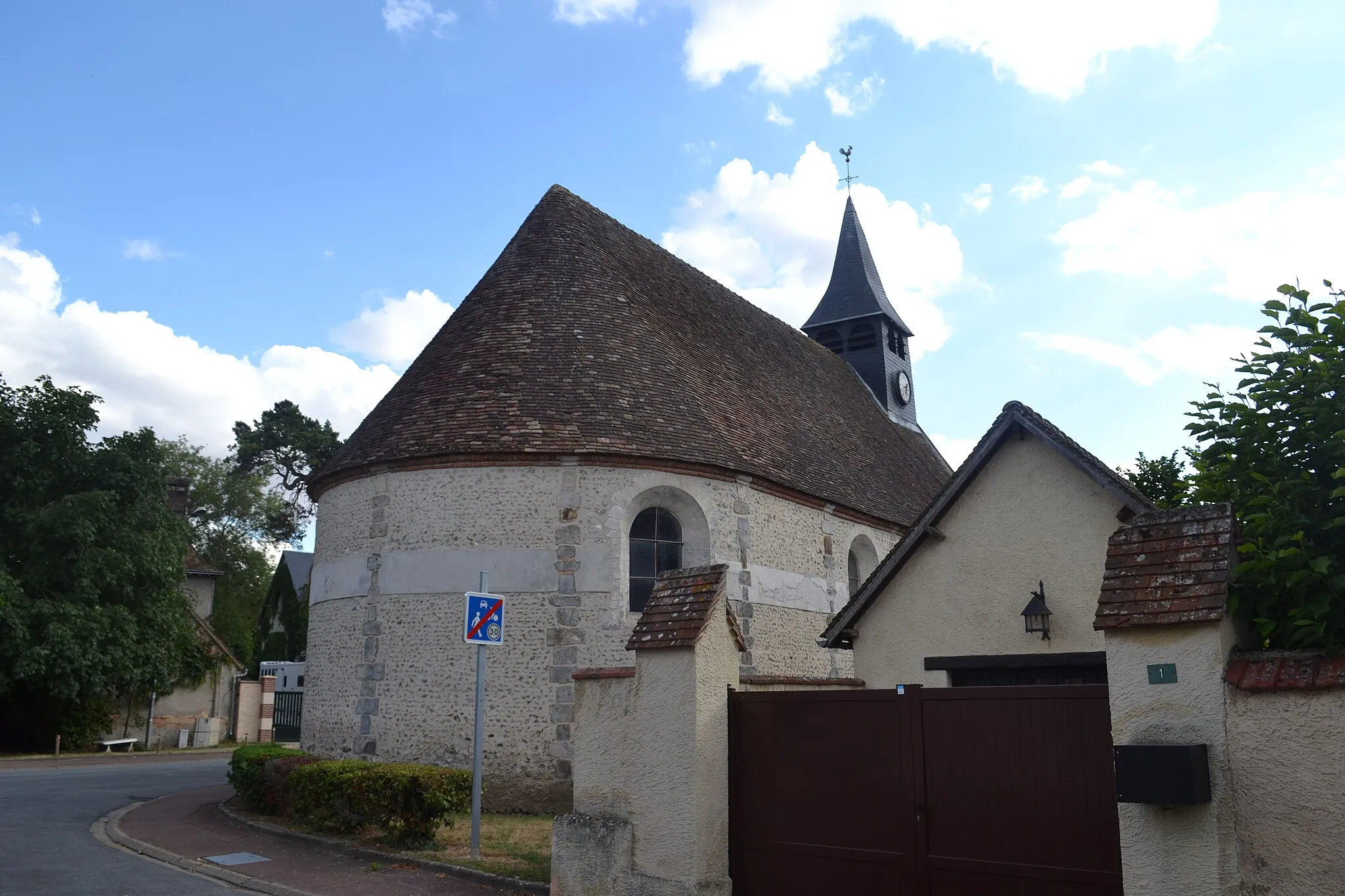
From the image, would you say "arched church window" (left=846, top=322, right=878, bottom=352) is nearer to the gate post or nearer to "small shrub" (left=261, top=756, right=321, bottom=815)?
the gate post

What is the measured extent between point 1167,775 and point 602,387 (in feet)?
34.9

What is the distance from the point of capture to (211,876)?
9.04 meters

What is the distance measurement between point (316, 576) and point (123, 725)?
14904 mm

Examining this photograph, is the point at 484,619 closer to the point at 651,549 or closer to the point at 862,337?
the point at 651,549

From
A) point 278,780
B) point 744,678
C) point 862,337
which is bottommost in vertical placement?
A: point 278,780

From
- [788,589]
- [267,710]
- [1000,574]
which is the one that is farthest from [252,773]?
[267,710]

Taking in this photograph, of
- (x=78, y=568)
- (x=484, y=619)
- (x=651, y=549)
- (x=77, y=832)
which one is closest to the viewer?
(x=484, y=619)

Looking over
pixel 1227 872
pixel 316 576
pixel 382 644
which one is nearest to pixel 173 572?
pixel 316 576

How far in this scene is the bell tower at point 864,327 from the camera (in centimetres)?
2936

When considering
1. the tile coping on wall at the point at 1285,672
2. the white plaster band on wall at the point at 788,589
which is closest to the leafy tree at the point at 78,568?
the white plaster band on wall at the point at 788,589

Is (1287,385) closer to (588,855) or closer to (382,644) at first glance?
(588,855)

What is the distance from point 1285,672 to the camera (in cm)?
486

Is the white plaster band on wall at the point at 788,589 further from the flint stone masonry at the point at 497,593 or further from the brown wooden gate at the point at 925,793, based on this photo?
the brown wooden gate at the point at 925,793

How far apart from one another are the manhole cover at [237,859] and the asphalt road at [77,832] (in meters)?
0.41
